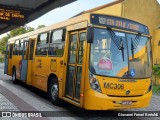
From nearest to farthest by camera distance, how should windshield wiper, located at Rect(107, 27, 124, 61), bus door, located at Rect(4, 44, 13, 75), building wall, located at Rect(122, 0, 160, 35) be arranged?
windshield wiper, located at Rect(107, 27, 124, 61)
bus door, located at Rect(4, 44, 13, 75)
building wall, located at Rect(122, 0, 160, 35)

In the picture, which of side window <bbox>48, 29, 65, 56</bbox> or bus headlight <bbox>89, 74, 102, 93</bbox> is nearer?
bus headlight <bbox>89, 74, 102, 93</bbox>

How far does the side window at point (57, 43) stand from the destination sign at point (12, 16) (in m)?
11.1

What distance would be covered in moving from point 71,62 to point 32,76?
13.4 ft

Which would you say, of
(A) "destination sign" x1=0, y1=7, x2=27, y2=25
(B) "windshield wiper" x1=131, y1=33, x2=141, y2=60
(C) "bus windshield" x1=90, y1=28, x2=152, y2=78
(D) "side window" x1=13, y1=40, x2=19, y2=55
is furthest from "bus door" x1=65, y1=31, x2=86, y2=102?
(A) "destination sign" x1=0, y1=7, x2=27, y2=25

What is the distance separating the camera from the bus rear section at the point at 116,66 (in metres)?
7.95

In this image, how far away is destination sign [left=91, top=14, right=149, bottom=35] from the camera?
8.40 meters

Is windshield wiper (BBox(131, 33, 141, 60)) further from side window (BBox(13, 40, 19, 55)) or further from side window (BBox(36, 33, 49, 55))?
side window (BBox(13, 40, 19, 55))

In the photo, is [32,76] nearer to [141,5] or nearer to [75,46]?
[75,46]

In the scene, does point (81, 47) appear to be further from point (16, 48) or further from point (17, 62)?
point (16, 48)

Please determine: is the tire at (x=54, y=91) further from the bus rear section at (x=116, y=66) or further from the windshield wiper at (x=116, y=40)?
the windshield wiper at (x=116, y=40)

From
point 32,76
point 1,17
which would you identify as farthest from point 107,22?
point 1,17

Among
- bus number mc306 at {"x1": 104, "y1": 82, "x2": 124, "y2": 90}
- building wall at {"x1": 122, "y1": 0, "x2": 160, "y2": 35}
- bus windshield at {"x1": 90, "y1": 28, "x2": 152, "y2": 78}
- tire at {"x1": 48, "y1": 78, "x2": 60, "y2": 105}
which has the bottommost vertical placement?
tire at {"x1": 48, "y1": 78, "x2": 60, "y2": 105}

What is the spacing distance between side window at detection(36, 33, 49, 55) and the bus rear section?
144 inches

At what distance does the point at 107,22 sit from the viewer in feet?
27.9
